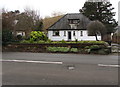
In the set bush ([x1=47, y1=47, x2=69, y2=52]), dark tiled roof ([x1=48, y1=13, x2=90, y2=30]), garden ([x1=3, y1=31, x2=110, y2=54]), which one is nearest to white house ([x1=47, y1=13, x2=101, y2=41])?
dark tiled roof ([x1=48, y1=13, x2=90, y2=30])

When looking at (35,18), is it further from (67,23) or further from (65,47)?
(65,47)

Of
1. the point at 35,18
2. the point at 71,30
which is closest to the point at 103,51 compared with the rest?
the point at 71,30

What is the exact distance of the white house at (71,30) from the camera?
3812 cm

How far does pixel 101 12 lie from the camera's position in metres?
46.7

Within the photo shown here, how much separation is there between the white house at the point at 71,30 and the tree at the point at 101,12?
7.94 m

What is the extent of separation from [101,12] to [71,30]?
43.9 feet

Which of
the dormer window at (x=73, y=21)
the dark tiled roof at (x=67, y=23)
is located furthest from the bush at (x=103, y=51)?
the dormer window at (x=73, y=21)

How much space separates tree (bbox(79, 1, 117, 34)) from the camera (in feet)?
151

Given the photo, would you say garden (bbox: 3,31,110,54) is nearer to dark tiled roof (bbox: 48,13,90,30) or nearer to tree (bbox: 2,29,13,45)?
tree (bbox: 2,29,13,45)

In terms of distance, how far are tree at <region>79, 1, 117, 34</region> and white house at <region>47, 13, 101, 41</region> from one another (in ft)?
26.1

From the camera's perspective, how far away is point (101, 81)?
6516mm

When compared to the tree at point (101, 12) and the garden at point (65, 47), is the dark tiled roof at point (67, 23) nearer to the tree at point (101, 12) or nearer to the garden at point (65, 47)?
the tree at point (101, 12)

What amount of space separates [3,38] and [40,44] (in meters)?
4.19

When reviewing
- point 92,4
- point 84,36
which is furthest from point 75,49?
point 92,4
